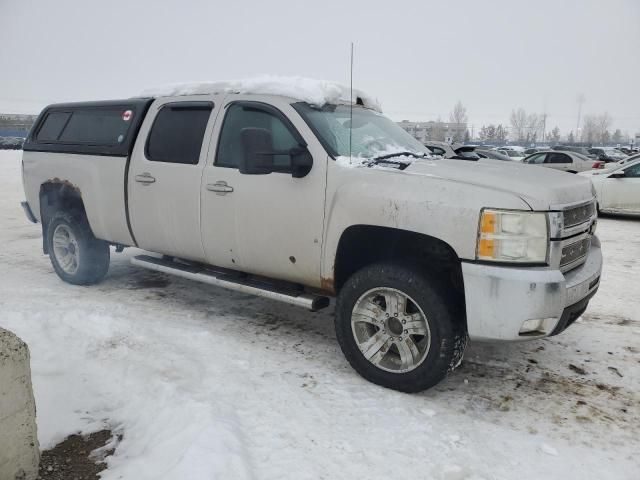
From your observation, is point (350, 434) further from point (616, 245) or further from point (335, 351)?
point (616, 245)

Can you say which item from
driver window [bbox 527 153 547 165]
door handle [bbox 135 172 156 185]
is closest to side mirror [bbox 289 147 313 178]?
door handle [bbox 135 172 156 185]

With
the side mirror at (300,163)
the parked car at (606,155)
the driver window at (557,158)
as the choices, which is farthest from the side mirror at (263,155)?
the parked car at (606,155)

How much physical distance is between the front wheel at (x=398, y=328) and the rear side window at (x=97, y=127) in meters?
3.05

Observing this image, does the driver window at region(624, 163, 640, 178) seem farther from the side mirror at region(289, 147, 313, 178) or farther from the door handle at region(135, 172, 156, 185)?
the door handle at region(135, 172, 156, 185)

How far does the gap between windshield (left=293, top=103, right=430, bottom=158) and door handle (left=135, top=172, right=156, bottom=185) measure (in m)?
1.63

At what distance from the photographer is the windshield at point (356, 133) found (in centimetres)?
385

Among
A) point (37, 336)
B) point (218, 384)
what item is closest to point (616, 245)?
point (218, 384)

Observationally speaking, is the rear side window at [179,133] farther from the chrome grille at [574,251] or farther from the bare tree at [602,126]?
the bare tree at [602,126]

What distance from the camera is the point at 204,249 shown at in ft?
14.6

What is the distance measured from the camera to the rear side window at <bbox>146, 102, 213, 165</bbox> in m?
4.51

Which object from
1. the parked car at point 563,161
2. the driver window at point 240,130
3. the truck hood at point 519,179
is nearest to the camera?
the truck hood at point 519,179

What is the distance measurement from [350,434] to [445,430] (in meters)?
0.58

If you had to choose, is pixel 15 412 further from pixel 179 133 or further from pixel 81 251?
pixel 81 251

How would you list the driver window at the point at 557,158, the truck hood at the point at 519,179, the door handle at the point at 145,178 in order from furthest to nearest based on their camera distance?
1. the driver window at the point at 557,158
2. the door handle at the point at 145,178
3. the truck hood at the point at 519,179
